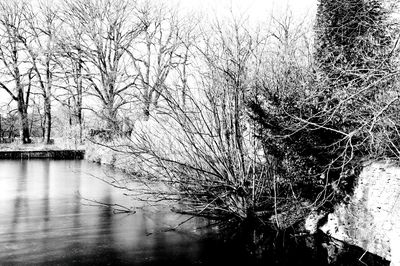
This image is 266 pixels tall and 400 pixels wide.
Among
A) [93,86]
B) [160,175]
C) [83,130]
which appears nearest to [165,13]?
[93,86]

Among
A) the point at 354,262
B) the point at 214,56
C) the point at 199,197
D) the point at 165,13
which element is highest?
the point at 165,13

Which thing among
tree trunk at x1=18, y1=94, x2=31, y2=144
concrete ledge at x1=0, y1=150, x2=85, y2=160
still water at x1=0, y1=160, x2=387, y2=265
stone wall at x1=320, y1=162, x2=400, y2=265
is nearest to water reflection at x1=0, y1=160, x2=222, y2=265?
still water at x1=0, y1=160, x2=387, y2=265

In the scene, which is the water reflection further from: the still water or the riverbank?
the riverbank

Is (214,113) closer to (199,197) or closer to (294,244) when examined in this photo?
(199,197)

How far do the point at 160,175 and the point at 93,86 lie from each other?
57.4ft

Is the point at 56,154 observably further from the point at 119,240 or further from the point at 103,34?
the point at 119,240

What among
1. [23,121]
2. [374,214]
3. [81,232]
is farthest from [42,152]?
[374,214]

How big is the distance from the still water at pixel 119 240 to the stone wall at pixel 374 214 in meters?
0.47

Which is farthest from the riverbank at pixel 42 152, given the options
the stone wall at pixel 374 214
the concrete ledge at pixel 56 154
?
the stone wall at pixel 374 214

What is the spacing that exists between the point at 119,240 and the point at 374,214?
4961 mm

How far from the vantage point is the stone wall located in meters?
7.44

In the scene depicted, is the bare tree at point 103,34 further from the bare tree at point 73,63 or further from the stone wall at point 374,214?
the stone wall at point 374,214

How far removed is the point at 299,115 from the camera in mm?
8977

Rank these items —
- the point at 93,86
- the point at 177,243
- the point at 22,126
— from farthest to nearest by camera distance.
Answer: the point at 22,126
the point at 93,86
the point at 177,243
